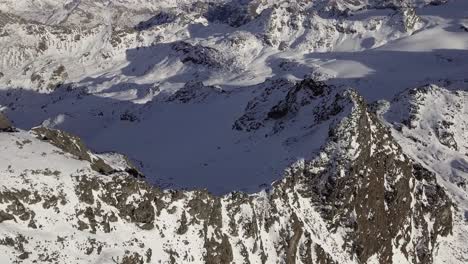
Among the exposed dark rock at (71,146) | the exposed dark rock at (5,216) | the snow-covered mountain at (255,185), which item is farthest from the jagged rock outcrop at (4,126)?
the exposed dark rock at (5,216)

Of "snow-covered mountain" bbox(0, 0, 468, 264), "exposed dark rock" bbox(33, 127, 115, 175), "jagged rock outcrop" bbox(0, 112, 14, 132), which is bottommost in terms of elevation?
"snow-covered mountain" bbox(0, 0, 468, 264)

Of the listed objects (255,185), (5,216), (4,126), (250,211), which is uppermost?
(5,216)

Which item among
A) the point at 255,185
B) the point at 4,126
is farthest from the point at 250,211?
the point at 4,126

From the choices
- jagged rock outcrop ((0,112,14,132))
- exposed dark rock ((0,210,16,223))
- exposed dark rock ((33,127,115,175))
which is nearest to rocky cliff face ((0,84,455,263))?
exposed dark rock ((0,210,16,223))

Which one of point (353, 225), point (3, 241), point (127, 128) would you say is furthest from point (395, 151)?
point (127, 128)

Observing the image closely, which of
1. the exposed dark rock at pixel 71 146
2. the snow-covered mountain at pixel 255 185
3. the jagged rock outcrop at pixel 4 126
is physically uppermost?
the jagged rock outcrop at pixel 4 126

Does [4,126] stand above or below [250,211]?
above

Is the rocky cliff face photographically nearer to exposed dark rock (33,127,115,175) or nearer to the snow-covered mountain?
the snow-covered mountain

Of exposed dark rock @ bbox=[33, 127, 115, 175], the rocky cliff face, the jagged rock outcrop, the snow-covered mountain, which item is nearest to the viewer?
the rocky cliff face

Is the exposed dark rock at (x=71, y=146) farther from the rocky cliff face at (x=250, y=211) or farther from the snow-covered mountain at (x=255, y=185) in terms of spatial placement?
the rocky cliff face at (x=250, y=211)

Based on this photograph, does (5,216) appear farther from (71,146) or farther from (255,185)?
(255,185)

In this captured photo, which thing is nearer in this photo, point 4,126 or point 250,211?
point 4,126
